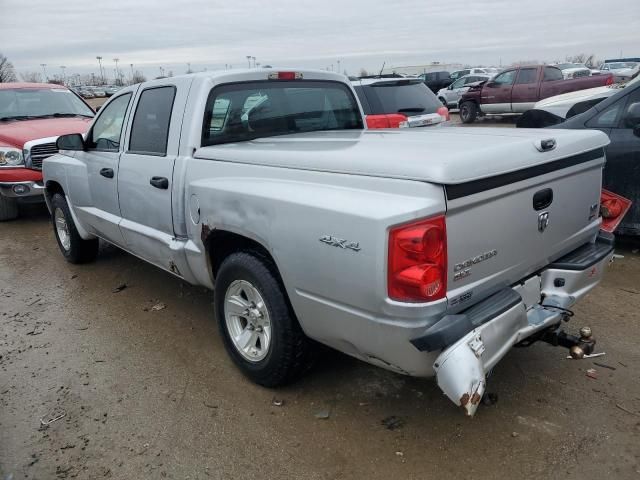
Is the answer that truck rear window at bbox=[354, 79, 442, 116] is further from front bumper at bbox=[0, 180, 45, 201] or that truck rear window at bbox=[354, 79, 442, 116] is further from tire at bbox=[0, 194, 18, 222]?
tire at bbox=[0, 194, 18, 222]

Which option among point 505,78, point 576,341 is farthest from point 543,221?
point 505,78

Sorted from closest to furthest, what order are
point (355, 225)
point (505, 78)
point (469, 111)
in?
1. point (355, 225)
2. point (505, 78)
3. point (469, 111)

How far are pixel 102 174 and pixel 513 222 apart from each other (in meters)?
3.40

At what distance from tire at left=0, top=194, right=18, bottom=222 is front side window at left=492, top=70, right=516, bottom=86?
47.3 ft

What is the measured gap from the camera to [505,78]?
17.1 metres

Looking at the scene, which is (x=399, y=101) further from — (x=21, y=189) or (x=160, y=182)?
(x=21, y=189)

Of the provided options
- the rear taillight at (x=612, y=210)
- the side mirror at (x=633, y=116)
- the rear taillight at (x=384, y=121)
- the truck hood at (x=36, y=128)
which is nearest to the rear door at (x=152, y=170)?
the rear taillight at (x=612, y=210)

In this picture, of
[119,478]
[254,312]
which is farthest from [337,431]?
[119,478]

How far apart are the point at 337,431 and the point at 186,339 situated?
5.33 feet

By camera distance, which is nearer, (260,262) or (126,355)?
(260,262)

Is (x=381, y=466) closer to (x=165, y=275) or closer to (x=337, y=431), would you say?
(x=337, y=431)

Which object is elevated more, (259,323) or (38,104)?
(38,104)

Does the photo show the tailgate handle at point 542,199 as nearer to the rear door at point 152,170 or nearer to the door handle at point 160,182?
the rear door at point 152,170

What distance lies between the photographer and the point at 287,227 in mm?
2680
